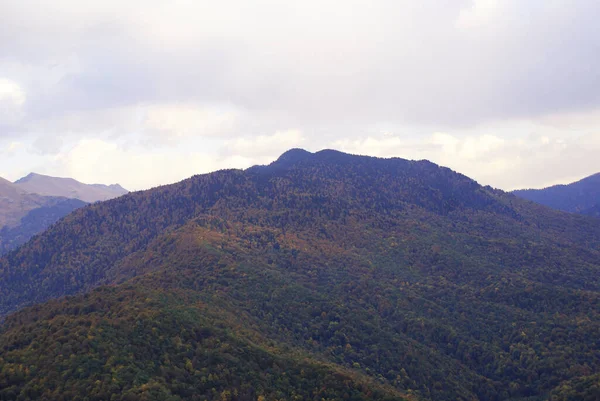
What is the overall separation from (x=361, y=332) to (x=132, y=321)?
79.6 metres

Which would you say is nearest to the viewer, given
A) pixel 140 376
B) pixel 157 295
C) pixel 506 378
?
pixel 140 376

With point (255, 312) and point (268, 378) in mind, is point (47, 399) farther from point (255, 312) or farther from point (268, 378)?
point (255, 312)

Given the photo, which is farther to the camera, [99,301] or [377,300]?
[377,300]

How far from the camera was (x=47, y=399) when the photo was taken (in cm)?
8656

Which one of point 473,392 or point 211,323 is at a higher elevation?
point 211,323

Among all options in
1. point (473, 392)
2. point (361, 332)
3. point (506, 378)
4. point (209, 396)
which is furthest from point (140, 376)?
point (506, 378)

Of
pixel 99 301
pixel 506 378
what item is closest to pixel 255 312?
pixel 99 301

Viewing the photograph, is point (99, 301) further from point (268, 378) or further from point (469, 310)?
point (469, 310)

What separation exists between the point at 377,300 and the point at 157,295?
92567mm

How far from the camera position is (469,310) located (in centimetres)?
19562

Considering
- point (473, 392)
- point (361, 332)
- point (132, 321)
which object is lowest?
point (473, 392)

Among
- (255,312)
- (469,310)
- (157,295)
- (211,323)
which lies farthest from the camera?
(469,310)

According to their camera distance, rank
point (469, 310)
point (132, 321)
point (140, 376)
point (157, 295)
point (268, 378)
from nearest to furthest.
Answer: point (140, 376), point (268, 378), point (132, 321), point (157, 295), point (469, 310)

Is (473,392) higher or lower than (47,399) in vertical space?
lower
